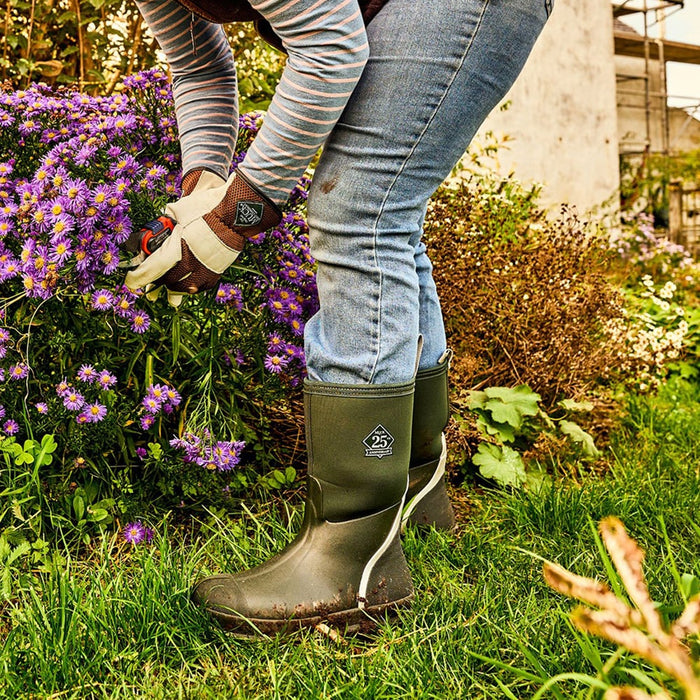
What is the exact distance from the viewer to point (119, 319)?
6.25 ft

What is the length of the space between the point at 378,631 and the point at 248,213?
798 mm

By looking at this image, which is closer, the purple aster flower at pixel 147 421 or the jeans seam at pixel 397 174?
the jeans seam at pixel 397 174

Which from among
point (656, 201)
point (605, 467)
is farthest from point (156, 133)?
point (656, 201)

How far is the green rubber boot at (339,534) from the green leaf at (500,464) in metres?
0.81

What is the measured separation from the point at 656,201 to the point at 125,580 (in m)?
8.44

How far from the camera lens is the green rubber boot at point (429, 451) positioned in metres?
1.81

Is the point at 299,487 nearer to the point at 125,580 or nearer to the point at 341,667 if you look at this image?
the point at 125,580

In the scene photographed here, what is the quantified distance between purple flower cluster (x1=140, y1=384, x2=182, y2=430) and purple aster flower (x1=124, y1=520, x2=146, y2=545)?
0.77 ft

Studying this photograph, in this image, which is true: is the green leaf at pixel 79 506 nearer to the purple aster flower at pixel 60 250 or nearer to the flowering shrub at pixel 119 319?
the flowering shrub at pixel 119 319

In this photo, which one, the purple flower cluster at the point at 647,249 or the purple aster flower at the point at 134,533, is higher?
the purple aster flower at the point at 134,533

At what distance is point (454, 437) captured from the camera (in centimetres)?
237

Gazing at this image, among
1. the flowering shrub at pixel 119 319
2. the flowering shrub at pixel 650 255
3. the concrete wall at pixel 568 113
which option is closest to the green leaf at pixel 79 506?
the flowering shrub at pixel 119 319

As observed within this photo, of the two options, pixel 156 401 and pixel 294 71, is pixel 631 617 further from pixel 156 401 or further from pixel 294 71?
pixel 156 401

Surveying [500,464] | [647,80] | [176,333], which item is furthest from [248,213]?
[647,80]
